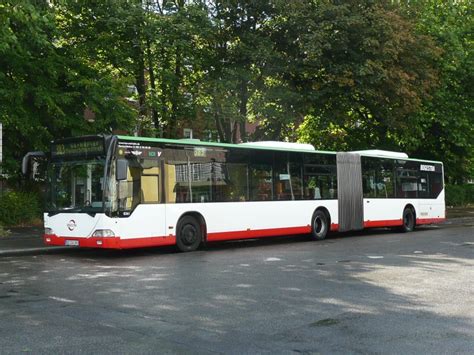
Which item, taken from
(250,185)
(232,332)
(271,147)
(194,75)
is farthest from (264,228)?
(232,332)

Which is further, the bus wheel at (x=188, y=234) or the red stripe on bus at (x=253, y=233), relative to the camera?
the red stripe on bus at (x=253, y=233)

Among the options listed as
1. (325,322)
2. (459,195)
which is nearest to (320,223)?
(325,322)

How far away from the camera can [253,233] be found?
1641 cm

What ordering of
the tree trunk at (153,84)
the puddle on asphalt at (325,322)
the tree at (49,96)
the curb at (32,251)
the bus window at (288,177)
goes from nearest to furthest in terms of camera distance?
1. the puddle on asphalt at (325,322)
2. the curb at (32,251)
3. the bus window at (288,177)
4. the tree at (49,96)
5. the tree trunk at (153,84)

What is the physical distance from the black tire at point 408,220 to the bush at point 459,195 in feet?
62.0

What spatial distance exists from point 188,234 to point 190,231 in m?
0.10

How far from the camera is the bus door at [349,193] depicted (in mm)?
19531

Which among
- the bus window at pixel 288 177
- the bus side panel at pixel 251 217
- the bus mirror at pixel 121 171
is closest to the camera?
the bus mirror at pixel 121 171

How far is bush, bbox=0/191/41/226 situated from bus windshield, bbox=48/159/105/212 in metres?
6.87

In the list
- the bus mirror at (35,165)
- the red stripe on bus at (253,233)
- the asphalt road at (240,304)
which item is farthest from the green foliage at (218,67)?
the asphalt road at (240,304)

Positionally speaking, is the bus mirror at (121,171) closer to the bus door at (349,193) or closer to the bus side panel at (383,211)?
the bus door at (349,193)

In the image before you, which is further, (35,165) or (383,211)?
(383,211)

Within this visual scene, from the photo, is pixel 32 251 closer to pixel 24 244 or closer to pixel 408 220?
pixel 24 244

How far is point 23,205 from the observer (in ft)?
67.9
